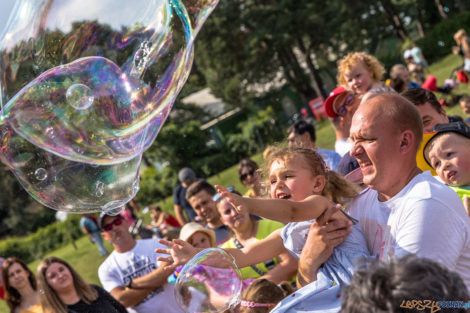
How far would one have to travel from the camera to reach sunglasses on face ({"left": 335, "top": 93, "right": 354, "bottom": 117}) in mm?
4320

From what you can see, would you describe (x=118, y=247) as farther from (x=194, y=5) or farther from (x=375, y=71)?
(x=375, y=71)

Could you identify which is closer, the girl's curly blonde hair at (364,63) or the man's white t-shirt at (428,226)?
the man's white t-shirt at (428,226)

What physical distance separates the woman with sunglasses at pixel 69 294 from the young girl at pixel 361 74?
9.68ft

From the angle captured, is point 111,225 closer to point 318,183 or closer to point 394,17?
point 318,183

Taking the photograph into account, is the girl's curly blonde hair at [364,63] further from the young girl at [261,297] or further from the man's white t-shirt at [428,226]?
the man's white t-shirt at [428,226]

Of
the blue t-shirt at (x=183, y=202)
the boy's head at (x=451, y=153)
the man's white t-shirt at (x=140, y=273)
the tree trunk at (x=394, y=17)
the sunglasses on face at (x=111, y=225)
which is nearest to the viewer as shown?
the boy's head at (x=451, y=153)

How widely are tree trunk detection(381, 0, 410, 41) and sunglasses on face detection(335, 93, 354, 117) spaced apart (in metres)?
30.9

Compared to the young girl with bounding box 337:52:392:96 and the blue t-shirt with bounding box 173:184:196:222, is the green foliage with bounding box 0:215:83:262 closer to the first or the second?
the blue t-shirt with bounding box 173:184:196:222

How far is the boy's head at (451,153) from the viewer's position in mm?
2713

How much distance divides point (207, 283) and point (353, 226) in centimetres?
86

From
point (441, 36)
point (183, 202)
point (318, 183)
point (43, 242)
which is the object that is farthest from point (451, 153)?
point (43, 242)

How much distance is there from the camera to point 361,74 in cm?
455

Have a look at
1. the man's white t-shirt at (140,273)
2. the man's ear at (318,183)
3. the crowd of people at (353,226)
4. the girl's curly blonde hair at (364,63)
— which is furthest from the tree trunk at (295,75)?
the man's ear at (318,183)

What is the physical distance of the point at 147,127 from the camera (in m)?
3.36
